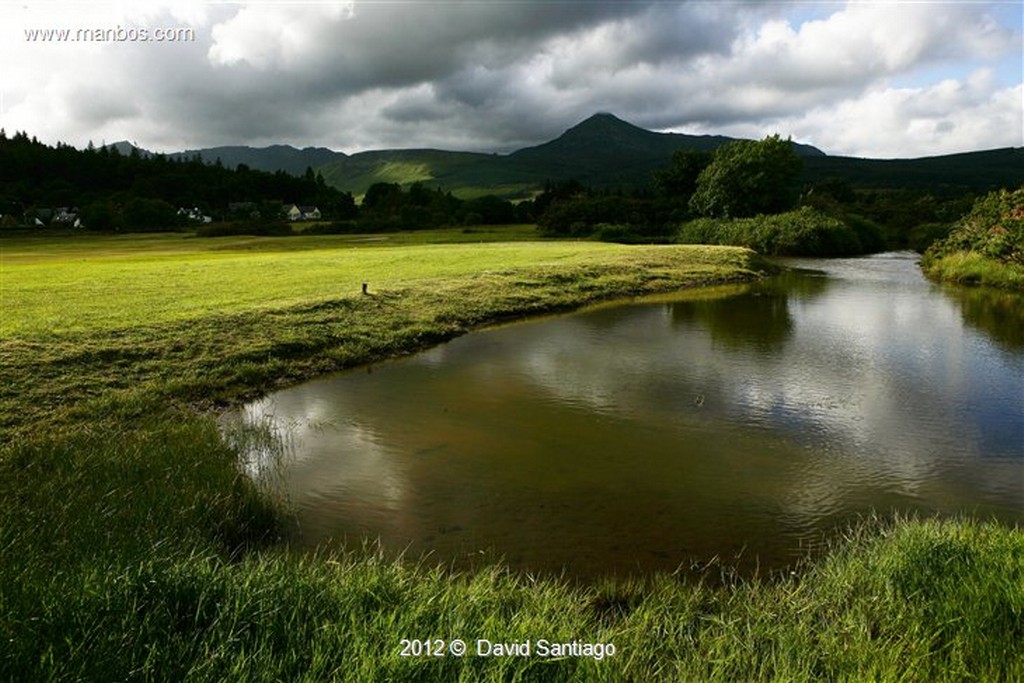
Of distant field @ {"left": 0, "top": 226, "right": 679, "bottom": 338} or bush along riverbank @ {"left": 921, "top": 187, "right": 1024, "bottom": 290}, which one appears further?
bush along riverbank @ {"left": 921, "top": 187, "right": 1024, "bottom": 290}

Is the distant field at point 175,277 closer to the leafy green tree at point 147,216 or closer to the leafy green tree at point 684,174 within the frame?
the leafy green tree at point 147,216

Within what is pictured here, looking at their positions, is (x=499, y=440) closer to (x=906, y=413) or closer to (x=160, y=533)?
(x=160, y=533)

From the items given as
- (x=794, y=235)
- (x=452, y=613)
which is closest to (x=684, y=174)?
(x=794, y=235)

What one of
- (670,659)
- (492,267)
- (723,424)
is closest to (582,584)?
(670,659)

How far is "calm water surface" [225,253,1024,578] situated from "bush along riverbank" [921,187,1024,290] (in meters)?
18.7

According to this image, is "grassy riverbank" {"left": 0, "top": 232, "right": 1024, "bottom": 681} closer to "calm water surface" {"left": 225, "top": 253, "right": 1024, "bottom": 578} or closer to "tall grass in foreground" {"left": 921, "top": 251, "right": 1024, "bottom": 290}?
"calm water surface" {"left": 225, "top": 253, "right": 1024, "bottom": 578}

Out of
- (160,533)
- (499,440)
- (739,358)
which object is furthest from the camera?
(739,358)

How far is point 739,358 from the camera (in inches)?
830

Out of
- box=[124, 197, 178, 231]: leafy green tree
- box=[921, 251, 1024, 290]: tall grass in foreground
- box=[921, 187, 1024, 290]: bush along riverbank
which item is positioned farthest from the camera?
box=[124, 197, 178, 231]: leafy green tree

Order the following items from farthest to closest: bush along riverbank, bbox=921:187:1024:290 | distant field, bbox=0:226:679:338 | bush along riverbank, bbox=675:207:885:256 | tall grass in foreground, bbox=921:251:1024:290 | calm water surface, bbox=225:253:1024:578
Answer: bush along riverbank, bbox=675:207:885:256, bush along riverbank, bbox=921:187:1024:290, tall grass in foreground, bbox=921:251:1024:290, distant field, bbox=0:226:679:338, calm water surface, bbox=225:253:1024:578

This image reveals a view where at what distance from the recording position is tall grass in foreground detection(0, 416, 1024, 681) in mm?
4586

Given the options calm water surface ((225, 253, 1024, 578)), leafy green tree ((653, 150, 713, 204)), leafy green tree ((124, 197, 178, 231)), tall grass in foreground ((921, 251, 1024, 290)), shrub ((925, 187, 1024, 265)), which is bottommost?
calm water surface ((225, 253, 1024, 578))

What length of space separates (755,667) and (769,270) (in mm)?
50141

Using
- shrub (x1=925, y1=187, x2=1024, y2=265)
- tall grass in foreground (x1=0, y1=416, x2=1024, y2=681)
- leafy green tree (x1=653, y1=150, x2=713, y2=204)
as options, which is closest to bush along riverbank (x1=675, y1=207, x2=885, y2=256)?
shrub (x1=925, y1=187, x2=1024, y2=265)
